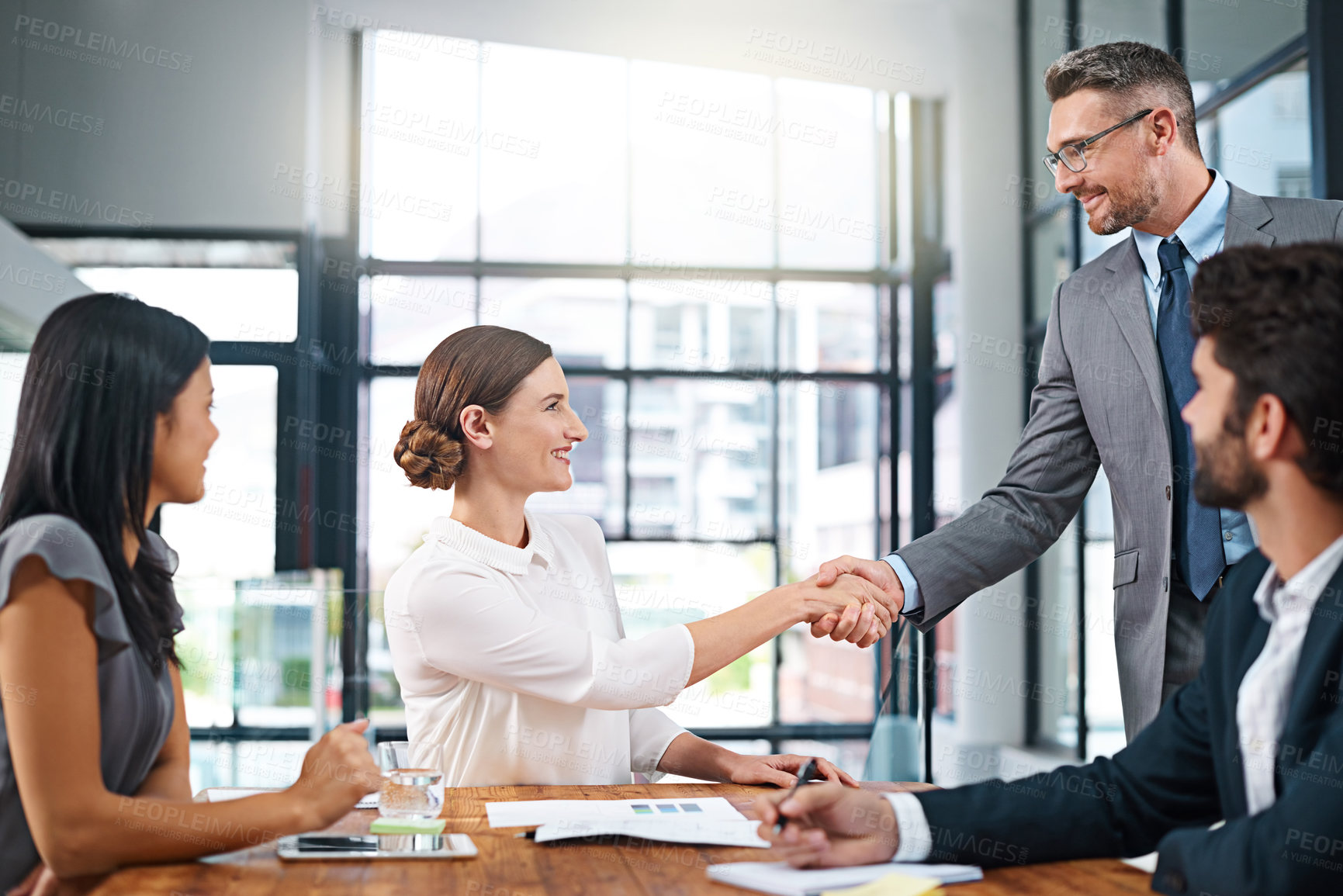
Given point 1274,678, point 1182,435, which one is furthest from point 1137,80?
point 1274,678

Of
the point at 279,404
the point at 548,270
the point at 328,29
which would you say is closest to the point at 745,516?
the point at 548,270

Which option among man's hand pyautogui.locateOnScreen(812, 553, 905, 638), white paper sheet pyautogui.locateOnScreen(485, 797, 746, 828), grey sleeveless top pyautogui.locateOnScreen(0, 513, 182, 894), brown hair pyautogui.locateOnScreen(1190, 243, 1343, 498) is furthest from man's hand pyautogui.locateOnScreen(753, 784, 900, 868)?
man's hand pyautogui.locateOnScreen(812, 553, 905, 638)

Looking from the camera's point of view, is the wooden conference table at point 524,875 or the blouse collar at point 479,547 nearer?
the wooden conference table at point 524,875

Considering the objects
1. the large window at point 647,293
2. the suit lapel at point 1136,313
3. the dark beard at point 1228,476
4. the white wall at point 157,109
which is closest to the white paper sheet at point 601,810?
the dark beard at point 1228,476

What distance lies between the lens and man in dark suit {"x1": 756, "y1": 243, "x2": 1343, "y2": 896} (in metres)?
1.09

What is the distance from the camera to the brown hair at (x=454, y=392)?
2023 millimetres

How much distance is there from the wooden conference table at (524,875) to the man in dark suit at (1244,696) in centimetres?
6

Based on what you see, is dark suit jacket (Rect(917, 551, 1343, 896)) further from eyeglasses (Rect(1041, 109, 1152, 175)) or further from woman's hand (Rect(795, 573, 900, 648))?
eyeglasses (Rect(1041, 109, 1152, 175))

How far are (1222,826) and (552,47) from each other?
5.79 m

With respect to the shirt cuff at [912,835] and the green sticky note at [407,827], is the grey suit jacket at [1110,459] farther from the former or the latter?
the green sticky note at [407,827]

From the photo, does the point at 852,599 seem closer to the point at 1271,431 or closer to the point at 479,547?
the point at 479,547

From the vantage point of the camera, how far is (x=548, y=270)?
6668 millimetres

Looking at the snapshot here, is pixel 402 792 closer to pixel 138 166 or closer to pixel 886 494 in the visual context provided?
pixel 138 166

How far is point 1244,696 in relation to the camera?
3.99ft
